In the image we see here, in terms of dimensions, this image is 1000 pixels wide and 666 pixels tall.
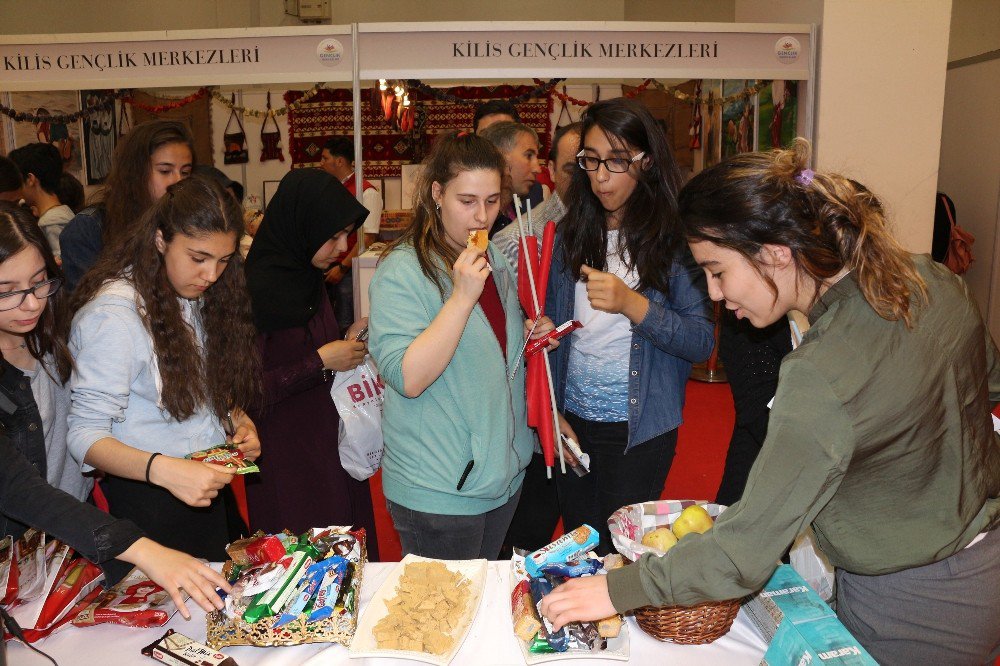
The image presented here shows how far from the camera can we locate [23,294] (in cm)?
150

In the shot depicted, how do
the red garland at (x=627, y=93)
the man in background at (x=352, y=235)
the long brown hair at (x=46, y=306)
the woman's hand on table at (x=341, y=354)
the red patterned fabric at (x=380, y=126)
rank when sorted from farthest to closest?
the red patterned fabric at (x=380, y=126) → the red garland at (x=627, y=93) → the man in background at (x=352, y=235) → the woman's hand on table at (x=341, y=354) → the long brown hair at (x=46, y=306)

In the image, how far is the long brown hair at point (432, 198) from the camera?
1.66 metres

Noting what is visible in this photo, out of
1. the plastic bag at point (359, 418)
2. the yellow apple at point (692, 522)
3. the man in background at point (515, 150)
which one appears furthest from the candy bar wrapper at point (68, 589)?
the man in background at point (515, 150)

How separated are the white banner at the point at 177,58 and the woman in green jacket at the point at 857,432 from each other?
2921 millimetres

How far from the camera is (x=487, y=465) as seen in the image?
1.62 m

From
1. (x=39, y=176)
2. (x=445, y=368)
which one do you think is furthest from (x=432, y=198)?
(x=39, y=176)

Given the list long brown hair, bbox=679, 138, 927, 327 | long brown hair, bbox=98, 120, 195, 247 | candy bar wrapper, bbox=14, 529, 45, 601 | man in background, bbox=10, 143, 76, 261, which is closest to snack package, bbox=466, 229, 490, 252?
long brown hair, bbox=679, 138, 927, 327

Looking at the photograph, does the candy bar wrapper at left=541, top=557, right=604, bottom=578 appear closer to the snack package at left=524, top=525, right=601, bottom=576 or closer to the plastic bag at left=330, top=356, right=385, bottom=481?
the snack package at left=524, top=525, right=601, bottom=576

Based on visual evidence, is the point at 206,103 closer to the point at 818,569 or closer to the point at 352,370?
the point at 352,370

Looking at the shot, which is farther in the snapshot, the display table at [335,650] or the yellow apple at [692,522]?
the yellow apple at [692,522]

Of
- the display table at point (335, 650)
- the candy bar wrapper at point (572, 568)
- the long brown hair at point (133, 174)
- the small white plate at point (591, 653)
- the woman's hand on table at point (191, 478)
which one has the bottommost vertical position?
the display table at point (335, 650)

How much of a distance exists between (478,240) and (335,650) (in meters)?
0.87

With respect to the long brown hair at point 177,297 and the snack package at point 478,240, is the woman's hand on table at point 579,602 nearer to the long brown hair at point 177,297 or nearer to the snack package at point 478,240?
the snack package at point 478,240

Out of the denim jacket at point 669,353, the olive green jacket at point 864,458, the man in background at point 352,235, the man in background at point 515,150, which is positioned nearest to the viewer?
the olive green jacket at point 864,458
